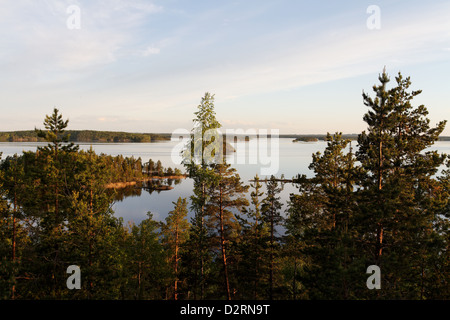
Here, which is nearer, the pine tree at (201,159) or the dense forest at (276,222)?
the dense forest at (276,222)

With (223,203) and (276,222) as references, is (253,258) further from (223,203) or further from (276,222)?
(223,203)

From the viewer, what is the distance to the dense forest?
12.9 m

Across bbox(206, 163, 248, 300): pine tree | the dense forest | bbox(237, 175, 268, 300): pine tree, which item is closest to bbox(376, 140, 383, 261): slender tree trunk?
the dense forest

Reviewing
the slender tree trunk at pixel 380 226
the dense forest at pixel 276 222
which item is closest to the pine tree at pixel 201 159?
the dense forest at pixel 276 222

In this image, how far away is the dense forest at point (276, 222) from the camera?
12.9 meters

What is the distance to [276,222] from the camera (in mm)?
17719

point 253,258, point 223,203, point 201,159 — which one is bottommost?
point 253,258

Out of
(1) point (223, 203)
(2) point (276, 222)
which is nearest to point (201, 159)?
(1) point (223, 203)

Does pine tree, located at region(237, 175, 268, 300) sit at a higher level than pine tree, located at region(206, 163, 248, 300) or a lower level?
lower

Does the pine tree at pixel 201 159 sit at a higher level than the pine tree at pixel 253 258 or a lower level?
higher

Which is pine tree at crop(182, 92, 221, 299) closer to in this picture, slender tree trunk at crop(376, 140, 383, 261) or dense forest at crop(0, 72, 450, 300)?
dense forest at crop(0, 72, 450, 300)

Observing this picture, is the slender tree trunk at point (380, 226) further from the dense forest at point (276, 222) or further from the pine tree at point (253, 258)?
the pine tree at point (253, 258)
